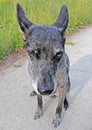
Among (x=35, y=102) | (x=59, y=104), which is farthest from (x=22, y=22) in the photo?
(x=35, y=102)

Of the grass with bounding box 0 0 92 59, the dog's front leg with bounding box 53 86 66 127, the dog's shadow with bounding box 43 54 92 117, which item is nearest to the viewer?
the dog's front leg with bounding box 53 86 66 127

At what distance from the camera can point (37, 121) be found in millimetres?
4324

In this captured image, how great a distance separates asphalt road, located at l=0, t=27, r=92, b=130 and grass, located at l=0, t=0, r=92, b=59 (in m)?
0.66

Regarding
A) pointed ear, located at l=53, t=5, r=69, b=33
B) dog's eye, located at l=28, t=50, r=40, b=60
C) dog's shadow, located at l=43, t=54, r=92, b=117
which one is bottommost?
dog's shadow, located at l=43, t=54, r=92, b=117

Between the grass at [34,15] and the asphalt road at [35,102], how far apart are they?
2.17 feet

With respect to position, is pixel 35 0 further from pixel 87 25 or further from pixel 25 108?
pixel 25 108

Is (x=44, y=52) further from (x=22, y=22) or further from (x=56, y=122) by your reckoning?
(x=56, y=122)

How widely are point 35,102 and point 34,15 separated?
3.20m

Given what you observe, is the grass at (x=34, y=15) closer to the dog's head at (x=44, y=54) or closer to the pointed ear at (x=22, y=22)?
the pointed ear at (x=22, y=22)

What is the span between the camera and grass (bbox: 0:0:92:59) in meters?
6.62

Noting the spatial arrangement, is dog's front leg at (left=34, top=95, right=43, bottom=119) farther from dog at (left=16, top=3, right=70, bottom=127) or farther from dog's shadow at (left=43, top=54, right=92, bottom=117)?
dog at (left=16, top=3, right=70, bottom=127)

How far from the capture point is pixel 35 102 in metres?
4.79

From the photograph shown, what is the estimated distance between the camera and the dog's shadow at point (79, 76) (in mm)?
4949

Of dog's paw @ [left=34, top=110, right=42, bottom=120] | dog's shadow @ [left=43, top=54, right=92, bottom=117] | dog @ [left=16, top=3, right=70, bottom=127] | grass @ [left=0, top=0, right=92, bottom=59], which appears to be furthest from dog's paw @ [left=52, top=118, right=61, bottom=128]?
grass @ [left=0, top=0, right=92, bottom=59]
